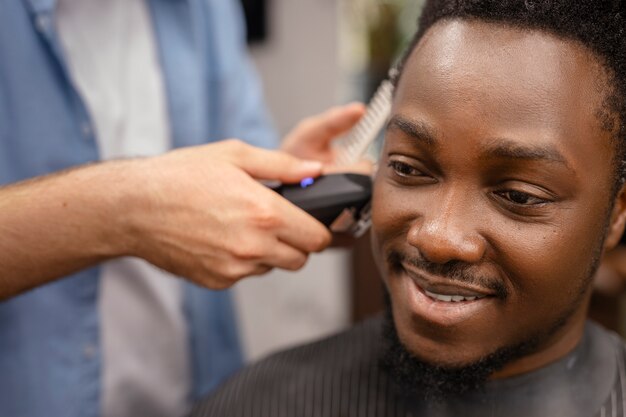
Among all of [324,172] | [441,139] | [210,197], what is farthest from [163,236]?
[441,139]

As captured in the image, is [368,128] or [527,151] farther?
[368,128]

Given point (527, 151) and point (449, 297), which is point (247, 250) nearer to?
point (449, 297)

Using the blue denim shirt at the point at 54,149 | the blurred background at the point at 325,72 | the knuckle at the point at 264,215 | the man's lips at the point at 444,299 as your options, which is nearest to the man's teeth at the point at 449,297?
the man's lips at the point at 444,299

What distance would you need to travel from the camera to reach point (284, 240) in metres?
1.08

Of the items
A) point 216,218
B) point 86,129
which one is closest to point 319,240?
point 216,218

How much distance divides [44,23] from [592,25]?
3.31 feet

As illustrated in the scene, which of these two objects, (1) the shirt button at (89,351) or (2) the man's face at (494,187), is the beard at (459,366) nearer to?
(2) the man's face at (494,187)

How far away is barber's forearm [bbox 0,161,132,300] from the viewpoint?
41.8 inches

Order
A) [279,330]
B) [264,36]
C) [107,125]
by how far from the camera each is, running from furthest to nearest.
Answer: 1. [279,330]
2. [264,36]
3. [107,125]

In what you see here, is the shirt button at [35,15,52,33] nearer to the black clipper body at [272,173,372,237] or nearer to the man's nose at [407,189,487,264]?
the black clipper body at [272,173,372,237]

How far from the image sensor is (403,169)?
103cm

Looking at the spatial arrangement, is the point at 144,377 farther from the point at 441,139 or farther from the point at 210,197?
the point at 441,139

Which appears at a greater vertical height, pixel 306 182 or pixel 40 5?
pixel 40 5

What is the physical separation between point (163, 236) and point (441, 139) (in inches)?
18.1
